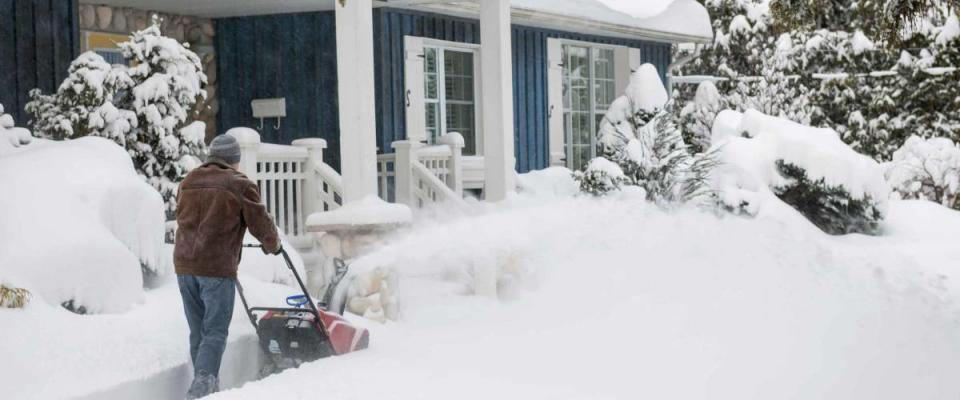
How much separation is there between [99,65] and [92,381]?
167 inches

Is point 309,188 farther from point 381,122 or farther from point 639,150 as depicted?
point 639,150

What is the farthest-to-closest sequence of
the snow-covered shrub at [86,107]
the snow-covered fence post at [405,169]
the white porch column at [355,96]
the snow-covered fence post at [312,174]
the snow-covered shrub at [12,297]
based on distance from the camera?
the snow-covered fence post at [405,169], the snow-covered fence post at [312,174], the white porch column at [355,96], the snow-covered shrub at [86,107], the snow-covered shrub at [12,297]

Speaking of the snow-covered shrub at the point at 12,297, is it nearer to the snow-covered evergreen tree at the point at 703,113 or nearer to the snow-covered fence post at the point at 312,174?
the snow-covered fence post at the point at 312,174

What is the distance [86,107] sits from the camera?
10.7 meters

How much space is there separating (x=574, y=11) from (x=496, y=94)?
3.74 m

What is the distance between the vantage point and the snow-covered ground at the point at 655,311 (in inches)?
339

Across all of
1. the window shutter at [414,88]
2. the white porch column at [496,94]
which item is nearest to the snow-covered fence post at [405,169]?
the white porch column at [496,94]

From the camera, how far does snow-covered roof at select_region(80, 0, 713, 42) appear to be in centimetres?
1421

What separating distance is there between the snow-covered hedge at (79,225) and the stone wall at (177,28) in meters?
4.26

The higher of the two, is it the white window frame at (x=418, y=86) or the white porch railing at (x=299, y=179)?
the white window frame at (x=418, y=86)

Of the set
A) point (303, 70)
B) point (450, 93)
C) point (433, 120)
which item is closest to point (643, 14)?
point (450, 93)

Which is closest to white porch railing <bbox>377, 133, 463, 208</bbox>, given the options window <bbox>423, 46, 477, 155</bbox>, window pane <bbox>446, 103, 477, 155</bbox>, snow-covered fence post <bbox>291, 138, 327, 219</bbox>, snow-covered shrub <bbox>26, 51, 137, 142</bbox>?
window <bbox>423, 46, 477, 155</bbox>

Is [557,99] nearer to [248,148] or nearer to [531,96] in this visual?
[531,96]

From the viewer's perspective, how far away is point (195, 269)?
7961 mm
